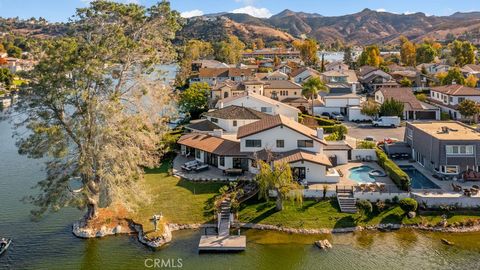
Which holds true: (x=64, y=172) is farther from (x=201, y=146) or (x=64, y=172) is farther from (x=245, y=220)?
(x=201, y=146)

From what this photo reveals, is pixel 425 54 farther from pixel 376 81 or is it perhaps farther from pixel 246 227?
pixel 246 227

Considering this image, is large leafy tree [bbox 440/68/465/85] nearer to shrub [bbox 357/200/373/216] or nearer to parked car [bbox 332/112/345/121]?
parked car [bbox 332/112/345/121]

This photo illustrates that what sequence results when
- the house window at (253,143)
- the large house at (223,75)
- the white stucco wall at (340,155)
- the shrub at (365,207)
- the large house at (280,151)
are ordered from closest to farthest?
the shrub at (365,207)
the large house at (280,151)
the house window at (253,143)
the white stucco wall at (340,155)
the large house at (223,75)

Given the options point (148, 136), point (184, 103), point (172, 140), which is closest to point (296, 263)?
point (148, 136)

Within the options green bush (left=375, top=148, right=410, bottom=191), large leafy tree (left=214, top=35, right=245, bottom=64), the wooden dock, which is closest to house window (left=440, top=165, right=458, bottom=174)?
green bush (left=375, top=148, right=410, bottom=191)

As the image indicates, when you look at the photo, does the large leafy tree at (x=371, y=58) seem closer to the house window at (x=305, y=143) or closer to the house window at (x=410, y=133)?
the house window at (x=410, y=133)

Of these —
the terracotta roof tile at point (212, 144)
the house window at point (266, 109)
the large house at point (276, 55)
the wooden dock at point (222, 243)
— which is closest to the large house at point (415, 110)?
the house window at point (266, 109)
